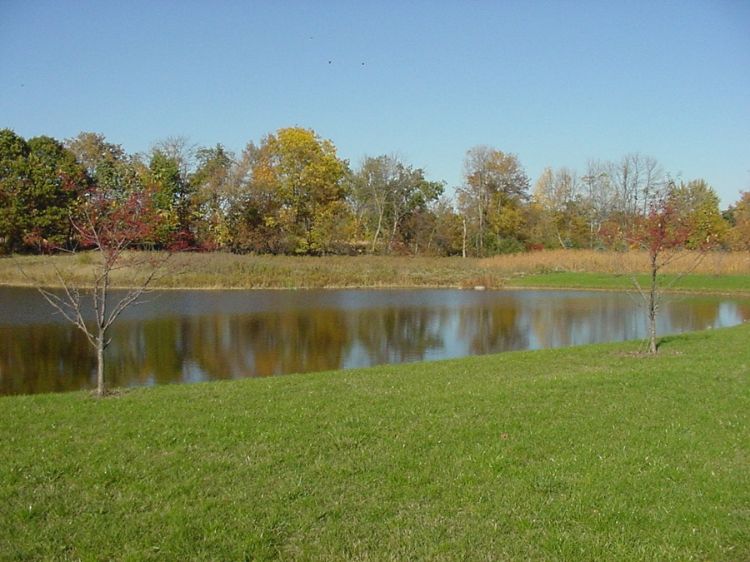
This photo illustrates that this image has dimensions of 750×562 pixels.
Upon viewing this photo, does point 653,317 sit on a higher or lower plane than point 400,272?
lower

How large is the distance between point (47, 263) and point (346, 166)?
33796 mm

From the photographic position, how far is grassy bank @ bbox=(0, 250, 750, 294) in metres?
36.2

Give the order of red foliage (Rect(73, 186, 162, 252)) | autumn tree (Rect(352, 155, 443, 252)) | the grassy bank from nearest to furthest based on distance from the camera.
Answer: red foliage (Rect(73, 186, 162, 252)) < the grassy bank < autumn tree (Rect(352, 155, 443, 252))

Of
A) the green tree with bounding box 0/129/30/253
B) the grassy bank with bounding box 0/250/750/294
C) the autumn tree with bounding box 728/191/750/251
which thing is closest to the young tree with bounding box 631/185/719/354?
the grassy bank with bounding box 0/250/750/294

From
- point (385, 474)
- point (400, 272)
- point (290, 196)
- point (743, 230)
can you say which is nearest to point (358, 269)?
point (400, 272)

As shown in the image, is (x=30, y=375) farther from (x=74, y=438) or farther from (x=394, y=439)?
(x=394, y=439)

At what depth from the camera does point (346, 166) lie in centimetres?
6606

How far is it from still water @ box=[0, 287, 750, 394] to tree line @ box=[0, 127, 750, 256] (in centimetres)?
1216

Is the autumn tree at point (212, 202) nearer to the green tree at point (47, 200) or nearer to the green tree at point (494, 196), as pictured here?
the green tree at point (47, 200)

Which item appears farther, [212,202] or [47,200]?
[212,202]

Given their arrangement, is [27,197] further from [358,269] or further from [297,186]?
[358,269]

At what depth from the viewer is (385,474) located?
5.38 meters

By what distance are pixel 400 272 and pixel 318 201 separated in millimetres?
15687

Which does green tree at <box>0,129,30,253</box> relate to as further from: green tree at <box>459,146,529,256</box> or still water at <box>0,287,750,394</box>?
green tree at <box>459,146,529,256</box>
